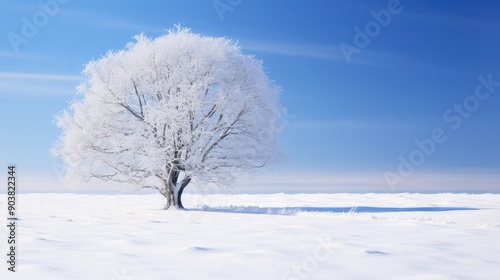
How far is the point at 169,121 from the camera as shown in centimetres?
2212

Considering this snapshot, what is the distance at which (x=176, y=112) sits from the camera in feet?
71.6

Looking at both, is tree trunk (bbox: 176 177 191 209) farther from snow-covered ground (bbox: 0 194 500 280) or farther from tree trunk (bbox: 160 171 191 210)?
snow-covered ground (bbox: 0 194 500 280)

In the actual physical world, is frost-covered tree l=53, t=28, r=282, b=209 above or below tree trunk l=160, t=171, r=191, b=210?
above

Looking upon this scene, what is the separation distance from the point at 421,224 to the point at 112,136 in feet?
48.1

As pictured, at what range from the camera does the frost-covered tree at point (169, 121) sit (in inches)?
892

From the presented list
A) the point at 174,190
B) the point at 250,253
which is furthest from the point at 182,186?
the point at 250,253

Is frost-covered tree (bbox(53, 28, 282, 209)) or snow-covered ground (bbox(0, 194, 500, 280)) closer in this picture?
snow-covered ground (bbox(0, 194, 500, 280))

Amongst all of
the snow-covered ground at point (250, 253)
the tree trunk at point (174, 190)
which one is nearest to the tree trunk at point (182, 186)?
the tree trunk at point (174, 190)

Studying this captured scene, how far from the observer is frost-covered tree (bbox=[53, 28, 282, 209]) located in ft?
74.3

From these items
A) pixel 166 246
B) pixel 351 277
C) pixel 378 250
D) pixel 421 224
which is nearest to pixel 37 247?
pixel 166 246

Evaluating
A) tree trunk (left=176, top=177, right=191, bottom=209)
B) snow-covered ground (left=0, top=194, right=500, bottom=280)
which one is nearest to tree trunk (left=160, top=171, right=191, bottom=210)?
tree trunk (left=176, top=177, right=191, bottom=209)

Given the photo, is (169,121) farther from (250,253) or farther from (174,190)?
(250,253)

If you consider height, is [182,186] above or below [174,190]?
above

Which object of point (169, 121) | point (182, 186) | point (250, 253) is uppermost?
point (169, 121)
